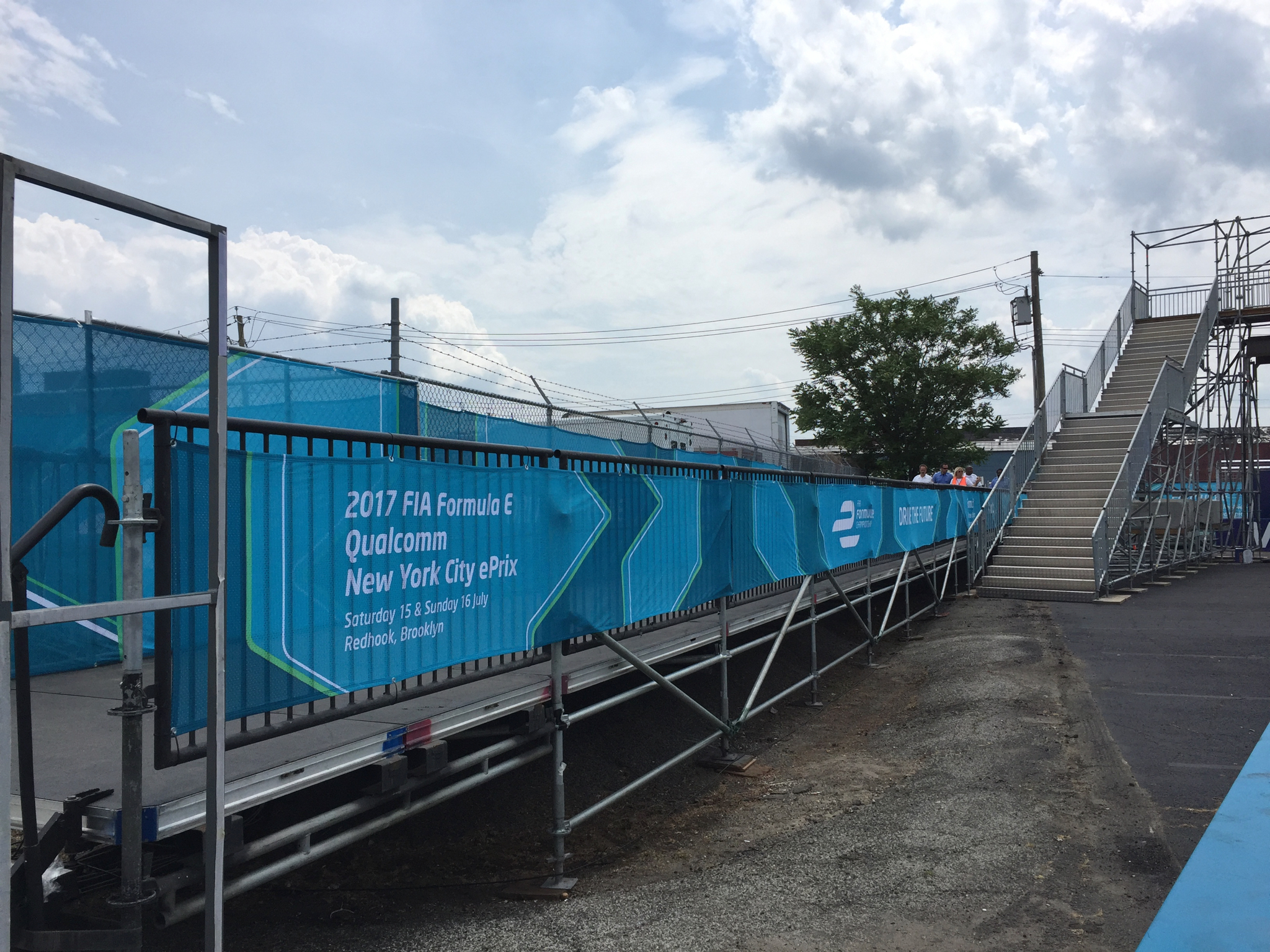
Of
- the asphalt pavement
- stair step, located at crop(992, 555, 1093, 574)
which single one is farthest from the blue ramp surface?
stair step, located at crop(992, 555, 1093, 574)

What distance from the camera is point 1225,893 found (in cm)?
273

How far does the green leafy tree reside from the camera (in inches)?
1330

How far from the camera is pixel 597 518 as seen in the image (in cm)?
565

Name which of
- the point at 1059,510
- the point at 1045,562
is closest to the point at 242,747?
the point at 1045,562

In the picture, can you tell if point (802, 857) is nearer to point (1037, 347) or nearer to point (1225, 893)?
point (1225, 893)

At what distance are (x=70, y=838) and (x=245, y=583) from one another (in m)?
1.00

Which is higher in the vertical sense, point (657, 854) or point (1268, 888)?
point (1268, 888)

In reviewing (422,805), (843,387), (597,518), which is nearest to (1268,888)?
(422,805)

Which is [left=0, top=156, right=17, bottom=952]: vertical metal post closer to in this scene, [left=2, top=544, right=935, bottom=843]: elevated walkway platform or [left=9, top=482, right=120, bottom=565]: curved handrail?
[left=9, top=482, right=120, bottom=565]: curved handrail

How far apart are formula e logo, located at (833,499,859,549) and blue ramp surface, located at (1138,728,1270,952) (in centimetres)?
718

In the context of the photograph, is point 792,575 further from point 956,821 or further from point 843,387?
point 843,387

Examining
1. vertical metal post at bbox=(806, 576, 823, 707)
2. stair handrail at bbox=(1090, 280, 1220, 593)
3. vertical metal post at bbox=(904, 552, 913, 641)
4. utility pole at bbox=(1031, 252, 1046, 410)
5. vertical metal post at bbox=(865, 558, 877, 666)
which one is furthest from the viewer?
utility pole at bbox=(1031, 252, 1046, 410)

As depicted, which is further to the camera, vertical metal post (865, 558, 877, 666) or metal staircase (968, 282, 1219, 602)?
metal staircase (968, 282, 1219, 602)

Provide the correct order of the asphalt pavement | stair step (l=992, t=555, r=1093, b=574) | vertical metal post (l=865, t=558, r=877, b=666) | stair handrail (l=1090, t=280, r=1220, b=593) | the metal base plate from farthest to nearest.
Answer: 1. stair step (l=992, t=555, r=1093, b=574)
2. stair handrail (l=1090, t=280, r=1220, b=593)
3. vertical metal post (l=865, t=558, r=877, b=666)
4. the asphalt pavement
5. the metal base plate
